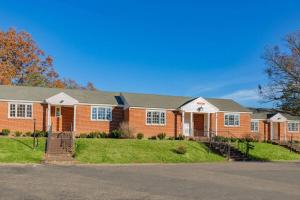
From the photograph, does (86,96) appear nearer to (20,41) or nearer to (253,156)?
(253,156)

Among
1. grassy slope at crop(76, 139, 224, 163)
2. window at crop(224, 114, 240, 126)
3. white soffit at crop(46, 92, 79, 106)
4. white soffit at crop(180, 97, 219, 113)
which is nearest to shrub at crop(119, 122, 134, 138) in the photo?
grassy slope at crop(76, 139, 224, 163)

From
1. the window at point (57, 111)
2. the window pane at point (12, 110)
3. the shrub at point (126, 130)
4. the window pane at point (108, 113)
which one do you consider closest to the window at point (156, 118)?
the shrub at point (126, 130)

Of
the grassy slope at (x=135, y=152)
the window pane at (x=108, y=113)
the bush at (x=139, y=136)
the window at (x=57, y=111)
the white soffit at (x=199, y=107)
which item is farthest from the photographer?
the white soffit at (x=199, y=107)

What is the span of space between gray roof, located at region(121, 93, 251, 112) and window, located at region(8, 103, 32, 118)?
31.8 ft

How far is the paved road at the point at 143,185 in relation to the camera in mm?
14469

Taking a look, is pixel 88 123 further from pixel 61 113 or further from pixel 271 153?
pixel 271 153

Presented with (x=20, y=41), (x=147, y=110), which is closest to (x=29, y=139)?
(x=147, y=110)

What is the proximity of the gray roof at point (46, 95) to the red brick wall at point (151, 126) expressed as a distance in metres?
2.55

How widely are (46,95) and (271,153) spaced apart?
21931 mm

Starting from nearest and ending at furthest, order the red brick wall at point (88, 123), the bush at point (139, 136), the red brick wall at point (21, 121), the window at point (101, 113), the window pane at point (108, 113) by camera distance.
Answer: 1. the red brick wall at point (21, 121)
2. the bush at point (139, 136)
3. the red brick wall at point (88, 123)
4. the window at point (101, 113)
5. the window pane at point (108, 113)

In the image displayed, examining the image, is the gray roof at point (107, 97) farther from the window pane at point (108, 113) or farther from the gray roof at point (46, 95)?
the window pane at point (108, 113)

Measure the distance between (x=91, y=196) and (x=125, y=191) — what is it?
1652 mm

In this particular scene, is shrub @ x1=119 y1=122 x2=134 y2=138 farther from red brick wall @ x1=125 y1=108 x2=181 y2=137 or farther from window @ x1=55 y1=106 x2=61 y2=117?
window @ x1=55 y1=106 x2=61 y2=117

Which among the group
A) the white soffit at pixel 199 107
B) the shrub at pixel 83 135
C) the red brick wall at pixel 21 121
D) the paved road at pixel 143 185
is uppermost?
the white soffit at pixel 199 107
